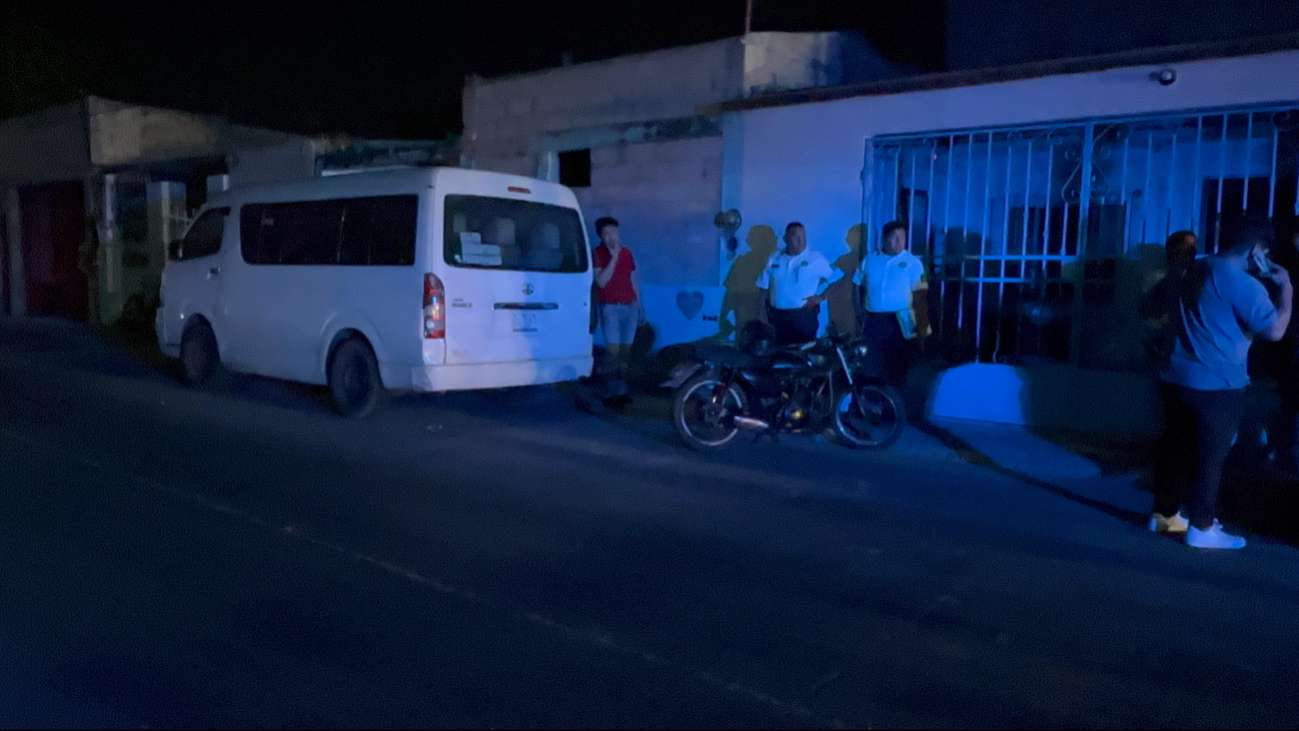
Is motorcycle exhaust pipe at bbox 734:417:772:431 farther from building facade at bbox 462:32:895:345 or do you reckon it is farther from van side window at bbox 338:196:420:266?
building facade at bbox 462:32:895:345

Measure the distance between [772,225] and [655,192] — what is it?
67.2 inches

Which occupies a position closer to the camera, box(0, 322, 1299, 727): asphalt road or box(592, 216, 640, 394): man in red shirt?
box(0, 322, 1299, 727): asphalt road

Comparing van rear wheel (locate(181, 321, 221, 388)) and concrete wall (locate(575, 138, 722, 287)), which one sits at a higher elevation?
concrete wall (locate(575, 138, 722, 287))

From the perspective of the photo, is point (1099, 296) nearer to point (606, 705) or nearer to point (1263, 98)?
point (1263, 98)

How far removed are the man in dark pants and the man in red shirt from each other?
562 centimetres

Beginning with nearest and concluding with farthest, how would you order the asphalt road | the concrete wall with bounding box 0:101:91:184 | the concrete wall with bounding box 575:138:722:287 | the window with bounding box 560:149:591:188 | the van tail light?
1. the asphalt road
2. the van tail light
3. the concrete wall with bounding box 575:138:722:287
4. the window with bounding box 560:149:591:188
5. the concrete wall with bounding box 0:101:91:184

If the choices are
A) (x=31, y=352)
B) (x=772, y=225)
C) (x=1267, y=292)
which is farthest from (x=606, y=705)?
(x=31, y=352)

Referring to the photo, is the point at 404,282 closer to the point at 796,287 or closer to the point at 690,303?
the point at 796,287

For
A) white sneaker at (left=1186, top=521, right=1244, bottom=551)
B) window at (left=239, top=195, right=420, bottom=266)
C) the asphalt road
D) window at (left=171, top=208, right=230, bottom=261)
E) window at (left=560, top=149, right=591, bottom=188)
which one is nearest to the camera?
the asphalt road

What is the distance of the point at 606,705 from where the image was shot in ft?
11.8

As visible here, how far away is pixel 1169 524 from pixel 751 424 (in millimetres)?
3142

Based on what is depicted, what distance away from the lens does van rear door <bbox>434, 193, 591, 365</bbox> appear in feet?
28.5

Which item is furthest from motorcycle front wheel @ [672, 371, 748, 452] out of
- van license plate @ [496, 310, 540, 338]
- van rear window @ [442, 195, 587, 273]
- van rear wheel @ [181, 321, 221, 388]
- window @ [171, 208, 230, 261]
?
van rear wheel @ [181, 321, 221, 388]

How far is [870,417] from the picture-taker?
27.2ft
